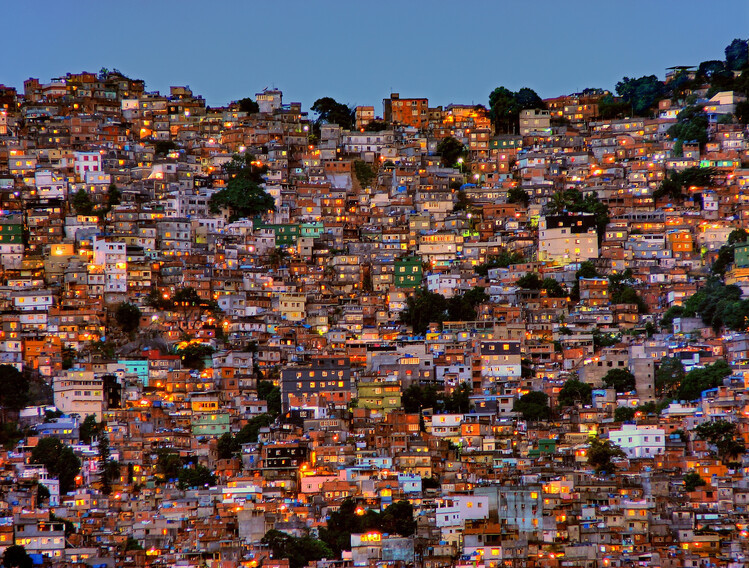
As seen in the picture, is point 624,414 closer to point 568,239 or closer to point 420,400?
point 420,400

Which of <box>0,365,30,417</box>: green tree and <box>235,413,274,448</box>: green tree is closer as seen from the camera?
<box>235,413,274,448</box>: green tree

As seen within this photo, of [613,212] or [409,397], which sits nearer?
[409,397]

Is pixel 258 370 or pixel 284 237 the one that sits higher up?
pixel 284 237

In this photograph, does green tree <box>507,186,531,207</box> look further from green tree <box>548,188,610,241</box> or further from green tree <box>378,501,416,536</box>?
green tree <box>378,501,416,536</box>

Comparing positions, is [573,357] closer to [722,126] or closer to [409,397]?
[409,397]

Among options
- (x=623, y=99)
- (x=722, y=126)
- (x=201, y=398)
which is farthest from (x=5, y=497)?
(x=623, y=99)

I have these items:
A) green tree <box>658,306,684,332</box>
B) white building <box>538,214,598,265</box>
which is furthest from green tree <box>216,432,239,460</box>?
white building <box>538,214,598,265</box>
